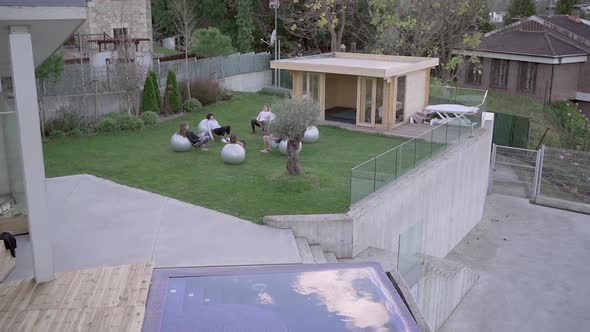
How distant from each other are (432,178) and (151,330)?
36.1 feet

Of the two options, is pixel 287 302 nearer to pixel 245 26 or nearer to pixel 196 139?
pixel 196 139

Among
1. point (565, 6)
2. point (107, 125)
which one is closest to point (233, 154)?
point (107, 125)

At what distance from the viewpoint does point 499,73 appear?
134 ft

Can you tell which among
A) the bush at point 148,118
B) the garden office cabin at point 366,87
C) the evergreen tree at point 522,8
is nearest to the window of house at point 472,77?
the evergreen tree at point 522,8

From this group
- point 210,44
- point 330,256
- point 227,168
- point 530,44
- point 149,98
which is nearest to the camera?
point 330,256

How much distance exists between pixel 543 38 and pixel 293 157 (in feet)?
101

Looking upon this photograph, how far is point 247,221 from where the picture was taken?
41.1 feet

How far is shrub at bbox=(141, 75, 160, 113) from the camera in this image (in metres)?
22.2

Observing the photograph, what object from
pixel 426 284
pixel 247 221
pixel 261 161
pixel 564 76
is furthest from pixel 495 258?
pixel 564 76

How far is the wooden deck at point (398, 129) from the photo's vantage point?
67.4 feet

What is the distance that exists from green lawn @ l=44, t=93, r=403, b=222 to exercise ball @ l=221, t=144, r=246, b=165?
0.19m

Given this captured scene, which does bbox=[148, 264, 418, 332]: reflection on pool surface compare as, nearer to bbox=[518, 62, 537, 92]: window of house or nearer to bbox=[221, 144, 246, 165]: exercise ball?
bbox=[221, 144, 246, 165]: exercise ball

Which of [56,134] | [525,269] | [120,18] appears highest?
[120,18]

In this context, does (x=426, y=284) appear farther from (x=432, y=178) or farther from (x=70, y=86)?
(x=70, y=86)
